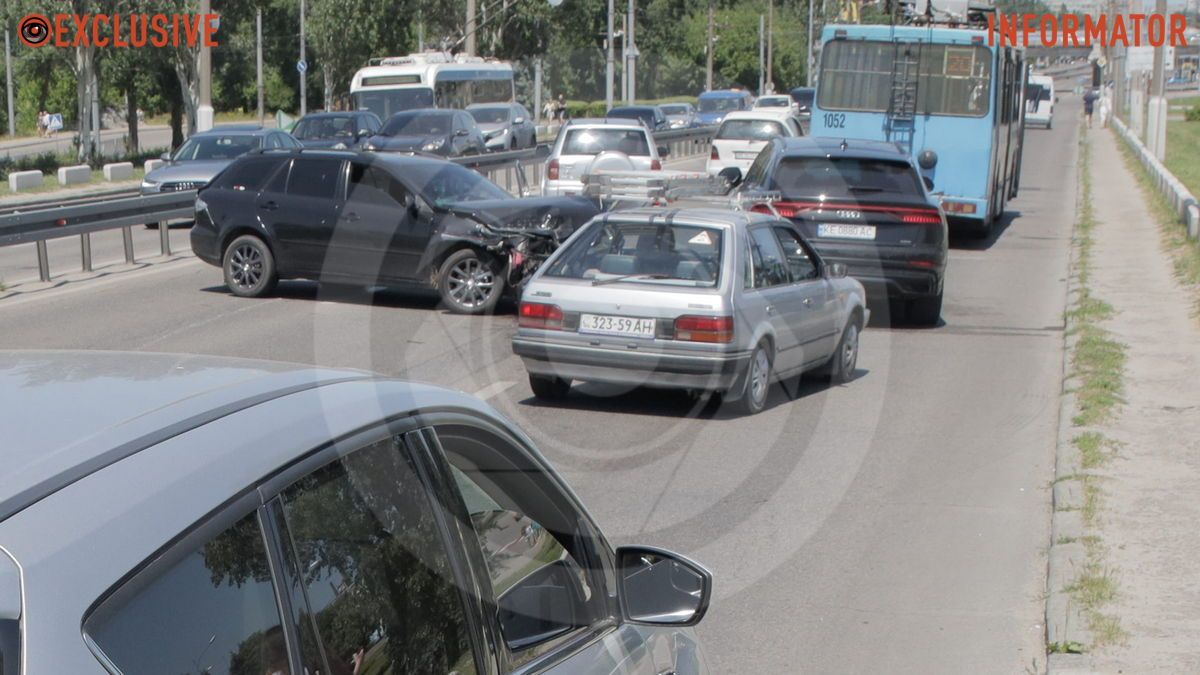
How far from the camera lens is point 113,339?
43.4ft

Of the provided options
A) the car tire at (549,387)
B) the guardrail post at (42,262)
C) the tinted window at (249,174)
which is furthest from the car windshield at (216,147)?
the car tire at (549,387)

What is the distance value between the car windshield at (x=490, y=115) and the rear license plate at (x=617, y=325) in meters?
30.8

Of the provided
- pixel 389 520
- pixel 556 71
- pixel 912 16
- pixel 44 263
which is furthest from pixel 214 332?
pixel 556 71

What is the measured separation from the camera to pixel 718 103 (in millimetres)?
63750

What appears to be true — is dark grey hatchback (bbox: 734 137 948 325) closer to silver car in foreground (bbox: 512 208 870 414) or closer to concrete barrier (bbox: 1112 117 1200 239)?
silver car in foreground (bbox: 512 208 870 414)

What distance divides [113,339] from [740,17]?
319 ft

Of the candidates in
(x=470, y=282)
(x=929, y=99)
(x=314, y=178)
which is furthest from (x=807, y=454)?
(x=929, y=99)

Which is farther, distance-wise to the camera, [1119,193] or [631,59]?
[631,59]


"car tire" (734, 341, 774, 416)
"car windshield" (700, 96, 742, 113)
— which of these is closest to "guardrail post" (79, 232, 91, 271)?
"car tire" (734, 341, 774, 416)

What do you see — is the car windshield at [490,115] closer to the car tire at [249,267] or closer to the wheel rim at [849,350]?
the car tire at [249,267]

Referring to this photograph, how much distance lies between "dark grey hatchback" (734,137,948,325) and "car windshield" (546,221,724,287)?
14.2 feet

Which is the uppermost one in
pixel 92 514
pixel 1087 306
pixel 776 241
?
pixel 92 514

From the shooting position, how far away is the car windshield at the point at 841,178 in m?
15.3

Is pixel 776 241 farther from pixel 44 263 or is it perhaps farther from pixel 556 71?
pixel 556 71
